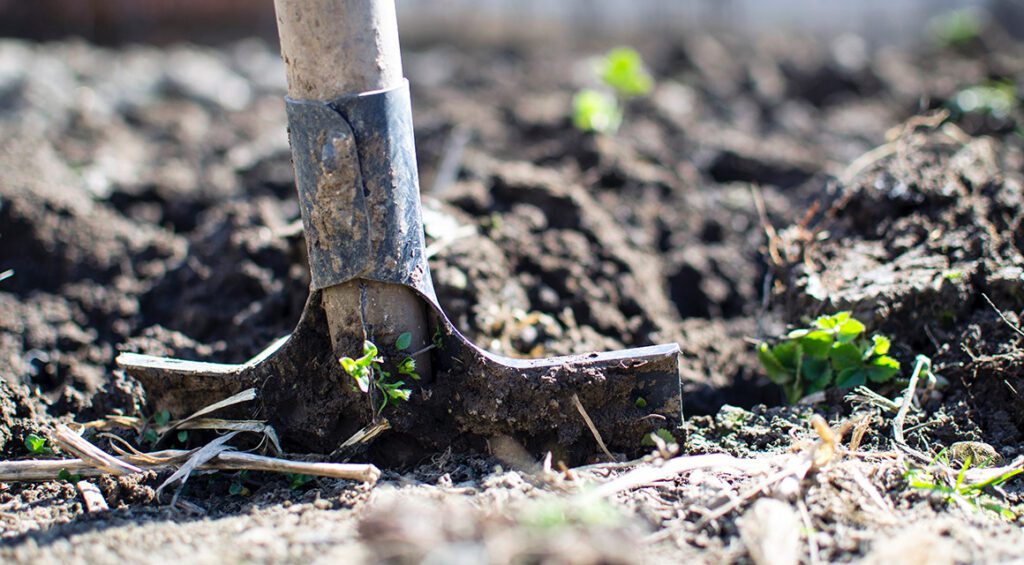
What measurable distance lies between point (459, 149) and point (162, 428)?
7.86ft

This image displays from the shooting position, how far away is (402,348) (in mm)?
2027

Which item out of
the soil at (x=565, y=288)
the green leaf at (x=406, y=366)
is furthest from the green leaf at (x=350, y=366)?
the soil at (x=565, y=288)

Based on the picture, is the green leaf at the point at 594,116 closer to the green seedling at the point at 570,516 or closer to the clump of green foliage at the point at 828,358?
the clump of green foliage at the point at 828,358

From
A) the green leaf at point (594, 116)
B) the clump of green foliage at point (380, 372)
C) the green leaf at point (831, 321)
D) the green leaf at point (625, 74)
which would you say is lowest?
the green leaf at point (831, 321)

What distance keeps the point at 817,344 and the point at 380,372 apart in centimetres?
112

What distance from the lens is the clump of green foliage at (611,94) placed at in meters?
4.31

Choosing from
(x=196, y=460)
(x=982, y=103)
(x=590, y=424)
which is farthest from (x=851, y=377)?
(x=982, y=103)

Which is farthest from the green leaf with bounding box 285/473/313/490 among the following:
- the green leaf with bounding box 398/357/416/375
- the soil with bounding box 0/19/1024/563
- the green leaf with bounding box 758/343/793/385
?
the green leaf with bounding box 758/343/793/385

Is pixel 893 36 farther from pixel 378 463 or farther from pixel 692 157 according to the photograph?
pixel 378 463

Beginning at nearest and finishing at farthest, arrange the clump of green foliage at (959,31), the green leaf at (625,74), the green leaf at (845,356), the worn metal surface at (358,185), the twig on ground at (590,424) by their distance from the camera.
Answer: the worn metal surface at (358,185) < the twig on ground at (590,424) < the green leaf at (845,356) < the green leaf at (625,74) < the clump of green foliage at (959,31)

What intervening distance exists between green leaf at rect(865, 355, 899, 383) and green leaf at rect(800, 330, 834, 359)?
11 centimetres

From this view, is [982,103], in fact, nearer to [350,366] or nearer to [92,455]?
[350,366]

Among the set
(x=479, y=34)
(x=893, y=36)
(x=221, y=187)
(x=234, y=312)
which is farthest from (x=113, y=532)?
(x=893, y=36)

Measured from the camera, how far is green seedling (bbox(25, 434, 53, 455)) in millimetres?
2162
